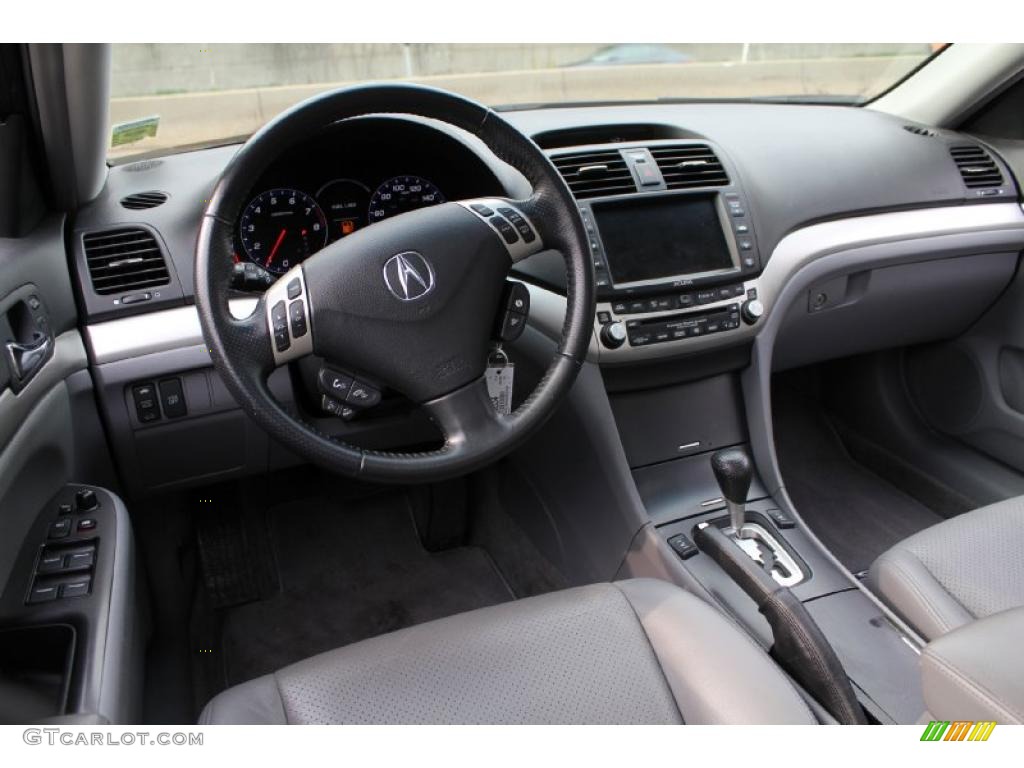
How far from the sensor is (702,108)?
A: 2.27 m

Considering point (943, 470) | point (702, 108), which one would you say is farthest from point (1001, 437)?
point (702, 108)

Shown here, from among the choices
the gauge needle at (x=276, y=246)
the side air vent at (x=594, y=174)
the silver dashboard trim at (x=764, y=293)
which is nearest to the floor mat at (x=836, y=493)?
the silver dashboard trim at (x=764, y=293)

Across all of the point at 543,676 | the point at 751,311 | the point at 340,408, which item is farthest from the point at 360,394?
the point at 751,311

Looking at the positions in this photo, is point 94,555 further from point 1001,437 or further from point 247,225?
point 1001,437

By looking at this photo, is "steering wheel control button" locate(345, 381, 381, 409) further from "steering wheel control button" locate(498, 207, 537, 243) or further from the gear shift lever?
the gear shift lever

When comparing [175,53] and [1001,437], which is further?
[1001,437]

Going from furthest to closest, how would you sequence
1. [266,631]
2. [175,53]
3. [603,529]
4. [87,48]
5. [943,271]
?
[943,271], [266,631], [603,529], [175,53], [87,48]

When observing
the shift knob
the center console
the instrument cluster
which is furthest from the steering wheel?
the shift knob

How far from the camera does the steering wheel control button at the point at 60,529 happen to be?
4.70 feet

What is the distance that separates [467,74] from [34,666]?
1.33 meters

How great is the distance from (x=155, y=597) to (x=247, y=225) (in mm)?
909

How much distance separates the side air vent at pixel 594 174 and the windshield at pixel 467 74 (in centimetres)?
23

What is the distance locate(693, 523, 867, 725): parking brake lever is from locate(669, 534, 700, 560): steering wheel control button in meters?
0.17

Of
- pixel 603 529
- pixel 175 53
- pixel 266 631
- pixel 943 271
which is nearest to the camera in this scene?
pixel 175 53
